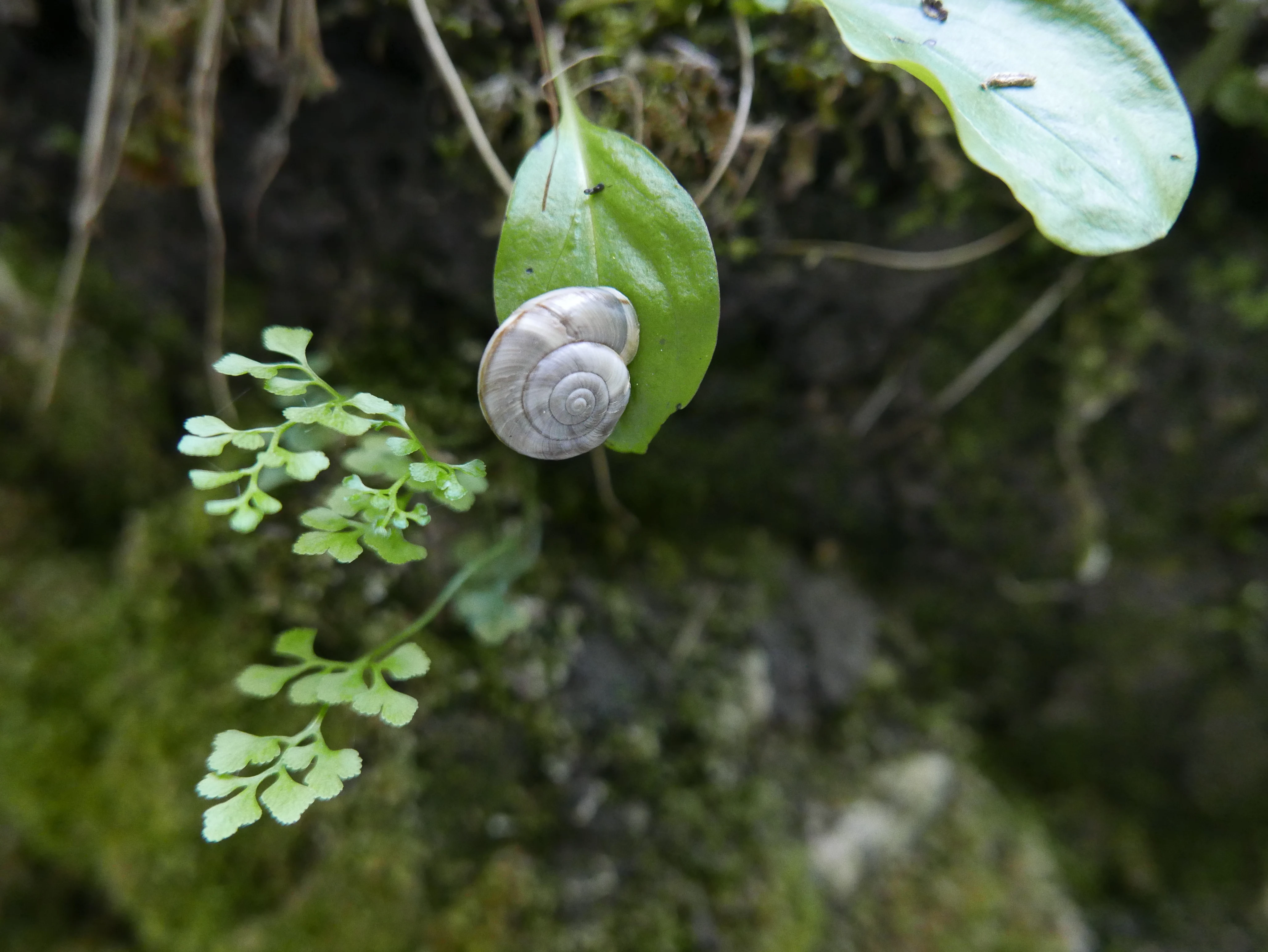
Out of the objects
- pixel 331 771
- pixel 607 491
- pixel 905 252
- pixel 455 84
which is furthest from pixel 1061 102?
pixel 331 771

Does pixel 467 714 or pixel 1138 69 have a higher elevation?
pixel 1138 69

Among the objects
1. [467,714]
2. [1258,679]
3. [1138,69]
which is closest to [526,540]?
[467,714]

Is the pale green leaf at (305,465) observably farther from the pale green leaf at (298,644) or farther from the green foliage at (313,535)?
the pale green leaf at (298,644)

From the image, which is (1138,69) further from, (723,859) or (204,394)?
(204,394)

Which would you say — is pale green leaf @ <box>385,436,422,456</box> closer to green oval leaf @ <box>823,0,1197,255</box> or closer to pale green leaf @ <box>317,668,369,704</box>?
pale green leaf @ <box>317,668,369,704</box>

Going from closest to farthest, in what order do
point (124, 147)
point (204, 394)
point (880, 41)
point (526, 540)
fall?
point (880, 41)
point (124, 147)
point (526, 540)
point (204, 394)

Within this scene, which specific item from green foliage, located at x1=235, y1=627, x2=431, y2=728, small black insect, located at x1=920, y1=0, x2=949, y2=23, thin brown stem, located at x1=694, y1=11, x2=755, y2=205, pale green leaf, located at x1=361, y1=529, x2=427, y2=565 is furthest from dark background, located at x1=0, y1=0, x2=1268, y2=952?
pale green leaf, located at x1=361, y1=529, x2=427, y2=565

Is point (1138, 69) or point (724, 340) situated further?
point (724, 340)

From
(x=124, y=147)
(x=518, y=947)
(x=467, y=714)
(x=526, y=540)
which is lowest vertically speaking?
(x=518, y=947)
